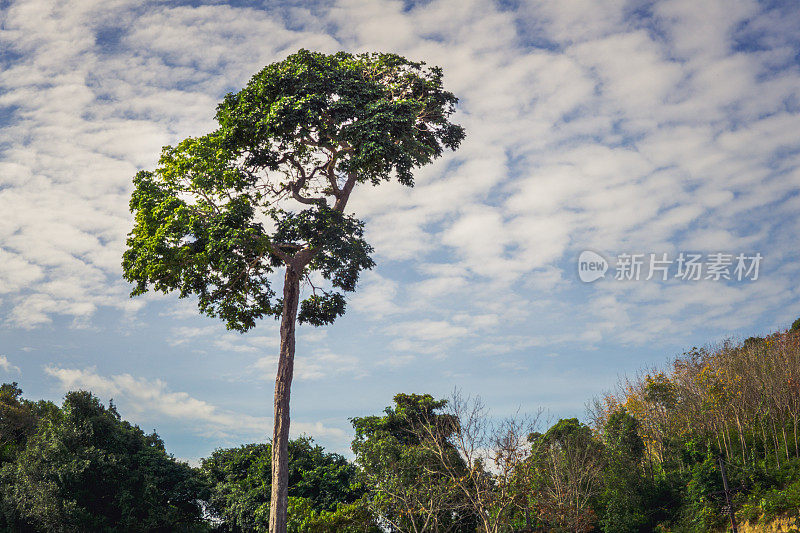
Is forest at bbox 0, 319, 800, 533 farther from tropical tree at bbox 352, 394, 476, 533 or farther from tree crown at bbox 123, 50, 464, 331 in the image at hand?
tree crown at bbox 123, 50, 464, 331

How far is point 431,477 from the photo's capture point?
20641mm

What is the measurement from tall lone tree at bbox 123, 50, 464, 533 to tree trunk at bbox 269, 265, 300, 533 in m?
0.03

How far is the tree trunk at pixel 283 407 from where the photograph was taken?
14.5 metres

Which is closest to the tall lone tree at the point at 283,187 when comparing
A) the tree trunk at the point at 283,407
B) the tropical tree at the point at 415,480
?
the tree trunk at the point at 283,407

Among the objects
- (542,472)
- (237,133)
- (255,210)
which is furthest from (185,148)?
(542,472)

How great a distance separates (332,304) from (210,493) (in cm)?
1212

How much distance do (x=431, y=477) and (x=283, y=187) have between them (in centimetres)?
1136

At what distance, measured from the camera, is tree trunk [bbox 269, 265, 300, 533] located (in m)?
14.5

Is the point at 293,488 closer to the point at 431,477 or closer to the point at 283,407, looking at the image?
the point at 431,477

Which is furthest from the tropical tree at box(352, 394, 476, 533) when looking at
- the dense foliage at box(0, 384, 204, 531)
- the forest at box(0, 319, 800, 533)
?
→ the dense foliage at box(0, 384, 204, 531)

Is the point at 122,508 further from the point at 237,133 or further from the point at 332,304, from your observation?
the point at 237,133

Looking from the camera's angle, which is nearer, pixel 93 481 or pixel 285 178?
pixel 285 178

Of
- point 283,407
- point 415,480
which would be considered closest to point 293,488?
point 415,480

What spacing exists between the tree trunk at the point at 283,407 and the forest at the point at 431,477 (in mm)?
6607
